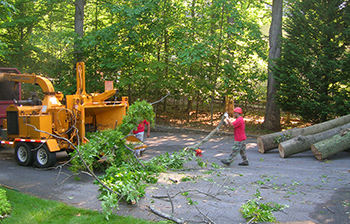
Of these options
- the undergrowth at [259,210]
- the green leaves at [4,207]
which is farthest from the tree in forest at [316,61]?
the green leaves at [4,207]

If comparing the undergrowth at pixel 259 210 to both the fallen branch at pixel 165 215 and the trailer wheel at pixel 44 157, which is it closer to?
the fallen branch at pixel 165 215

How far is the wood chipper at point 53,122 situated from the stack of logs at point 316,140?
554cm

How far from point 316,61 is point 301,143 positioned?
4.84 metres

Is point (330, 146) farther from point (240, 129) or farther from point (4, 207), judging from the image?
point (4, 207)

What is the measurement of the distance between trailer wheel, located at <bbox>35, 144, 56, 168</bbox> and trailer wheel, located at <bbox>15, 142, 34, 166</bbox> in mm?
286

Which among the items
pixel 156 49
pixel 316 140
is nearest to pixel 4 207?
pixel 316 140

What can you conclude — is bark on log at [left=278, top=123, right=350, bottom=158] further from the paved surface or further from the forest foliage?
the forest foliage

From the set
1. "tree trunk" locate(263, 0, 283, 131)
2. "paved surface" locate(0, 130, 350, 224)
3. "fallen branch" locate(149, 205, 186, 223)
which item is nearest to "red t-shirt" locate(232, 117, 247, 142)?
"paved surface" locate(0, 130, 350, 224)

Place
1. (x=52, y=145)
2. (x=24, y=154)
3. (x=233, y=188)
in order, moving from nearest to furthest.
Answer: (x=233, y=188)
(x=52, y=145)
(x=24, y=154)

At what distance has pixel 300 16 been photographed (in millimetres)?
13977

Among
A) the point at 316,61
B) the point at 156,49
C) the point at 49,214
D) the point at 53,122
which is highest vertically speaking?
the point at 156,49

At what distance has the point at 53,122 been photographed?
29.7 ft

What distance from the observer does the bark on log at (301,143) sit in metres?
10.2

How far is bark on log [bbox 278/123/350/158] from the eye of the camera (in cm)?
1023
